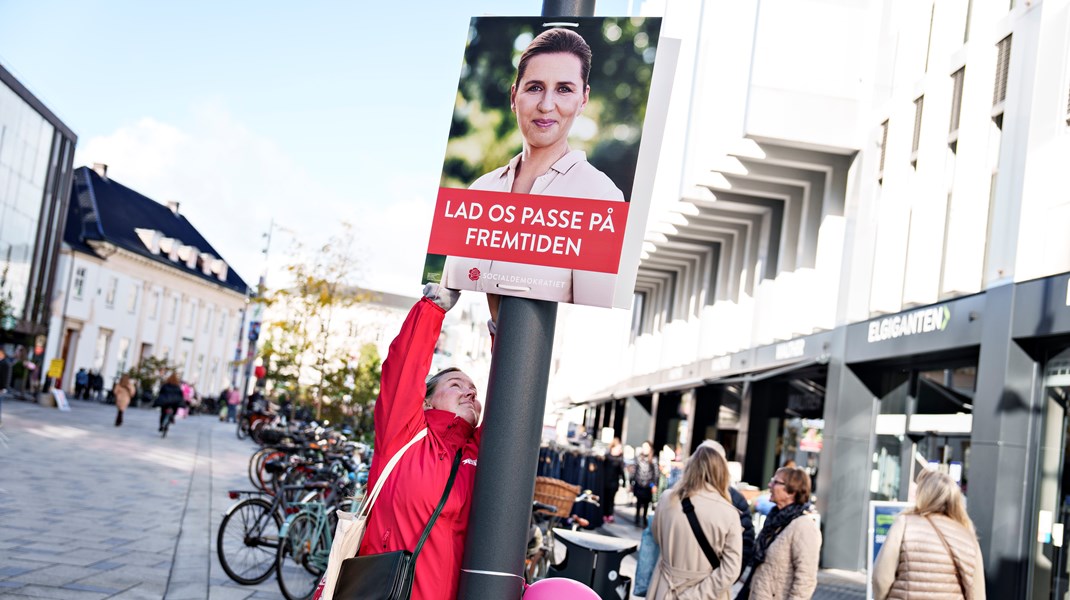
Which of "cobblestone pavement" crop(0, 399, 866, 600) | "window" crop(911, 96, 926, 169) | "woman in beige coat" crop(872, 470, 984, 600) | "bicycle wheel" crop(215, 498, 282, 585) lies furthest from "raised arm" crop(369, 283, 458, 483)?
"window" crop(911, 96, 926, 169)

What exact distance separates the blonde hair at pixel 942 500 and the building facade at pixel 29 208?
1606 inches

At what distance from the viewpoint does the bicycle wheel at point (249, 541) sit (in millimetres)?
10297

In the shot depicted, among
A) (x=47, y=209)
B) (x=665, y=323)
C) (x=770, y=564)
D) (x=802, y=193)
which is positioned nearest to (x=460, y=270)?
(x=770, y=564)

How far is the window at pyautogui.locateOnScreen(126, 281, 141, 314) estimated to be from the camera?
65.0 meters

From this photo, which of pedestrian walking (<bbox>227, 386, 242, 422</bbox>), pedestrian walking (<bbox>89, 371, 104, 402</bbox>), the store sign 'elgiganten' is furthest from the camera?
pedestrian walking (<bbox>89, 371, 104, 402</bbox>)

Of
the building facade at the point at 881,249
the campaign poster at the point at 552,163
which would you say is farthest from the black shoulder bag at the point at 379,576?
the building facade at the point at 881,249

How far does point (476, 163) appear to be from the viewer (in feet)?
11.3

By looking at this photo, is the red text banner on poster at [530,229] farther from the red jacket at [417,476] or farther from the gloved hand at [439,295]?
the red jacket at [417,476]

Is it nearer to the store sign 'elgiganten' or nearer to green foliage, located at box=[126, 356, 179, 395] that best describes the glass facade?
green foliage, located at box=[126, 356, 179, 395]

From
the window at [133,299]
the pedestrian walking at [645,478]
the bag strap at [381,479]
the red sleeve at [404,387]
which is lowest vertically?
the pedestrian walking at [645,478]

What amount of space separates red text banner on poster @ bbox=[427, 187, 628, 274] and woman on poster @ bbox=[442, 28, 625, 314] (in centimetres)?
2

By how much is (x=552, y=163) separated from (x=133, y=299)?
219 feet

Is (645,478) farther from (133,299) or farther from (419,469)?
(133,299)

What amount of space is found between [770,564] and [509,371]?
3958mm
